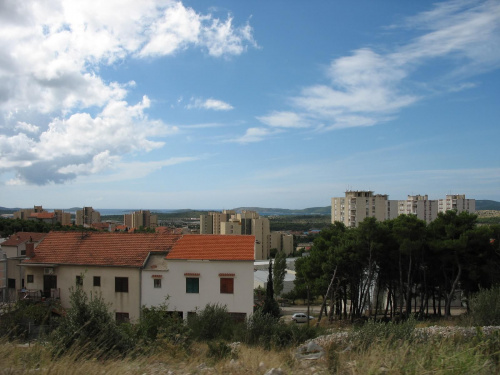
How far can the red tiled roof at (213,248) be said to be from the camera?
20.2 metres

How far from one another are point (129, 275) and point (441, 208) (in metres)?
90.3

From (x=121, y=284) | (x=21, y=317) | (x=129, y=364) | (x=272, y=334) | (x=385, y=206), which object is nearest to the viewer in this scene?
(x=129, y=364)

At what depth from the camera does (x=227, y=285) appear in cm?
1984

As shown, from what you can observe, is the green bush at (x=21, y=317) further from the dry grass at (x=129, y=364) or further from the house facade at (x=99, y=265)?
the dry grass at (x=129, y=364)

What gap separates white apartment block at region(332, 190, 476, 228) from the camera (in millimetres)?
87419

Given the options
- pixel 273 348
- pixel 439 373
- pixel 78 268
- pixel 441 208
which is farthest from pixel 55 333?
pixel 441 208

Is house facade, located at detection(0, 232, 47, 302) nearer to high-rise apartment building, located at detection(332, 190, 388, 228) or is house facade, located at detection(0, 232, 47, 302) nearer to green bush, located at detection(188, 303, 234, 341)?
green bush, located at detection(188, 303, 234, 341)

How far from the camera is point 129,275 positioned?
20250 millimetres

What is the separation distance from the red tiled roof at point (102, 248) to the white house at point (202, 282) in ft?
4.20

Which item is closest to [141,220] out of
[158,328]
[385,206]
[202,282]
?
[385,206]

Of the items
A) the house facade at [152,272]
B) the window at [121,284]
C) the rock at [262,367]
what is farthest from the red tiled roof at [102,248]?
the rock at [262,367]

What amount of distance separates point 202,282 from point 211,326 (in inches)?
250

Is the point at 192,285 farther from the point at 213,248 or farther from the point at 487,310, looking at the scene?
the point at 487,310

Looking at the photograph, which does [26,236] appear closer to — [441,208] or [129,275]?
[129,275]
